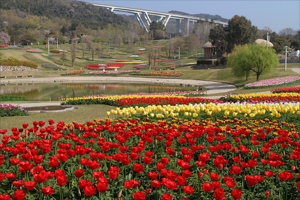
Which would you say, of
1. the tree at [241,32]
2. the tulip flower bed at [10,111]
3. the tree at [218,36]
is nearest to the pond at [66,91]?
the tulip flower bed at [10,111]

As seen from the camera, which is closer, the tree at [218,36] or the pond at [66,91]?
→ the pond at [66,91]

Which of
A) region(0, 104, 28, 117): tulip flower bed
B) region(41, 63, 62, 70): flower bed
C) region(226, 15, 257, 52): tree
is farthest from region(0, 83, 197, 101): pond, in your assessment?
region(226, 15, 257, 52): tree

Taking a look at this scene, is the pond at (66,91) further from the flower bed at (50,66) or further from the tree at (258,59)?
the flower bed at (50,66)

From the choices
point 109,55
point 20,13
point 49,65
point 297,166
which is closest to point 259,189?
point 297,166

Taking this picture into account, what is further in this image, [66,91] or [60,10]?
[60,10]

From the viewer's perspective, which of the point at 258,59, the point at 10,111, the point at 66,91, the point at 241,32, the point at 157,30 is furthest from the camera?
the point at 157,30

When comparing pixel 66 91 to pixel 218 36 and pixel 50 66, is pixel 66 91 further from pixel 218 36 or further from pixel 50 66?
pixel 218 36

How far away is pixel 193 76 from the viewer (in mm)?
49656

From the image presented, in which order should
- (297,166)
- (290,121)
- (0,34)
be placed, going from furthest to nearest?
(0,34), (290,121), (297,166)

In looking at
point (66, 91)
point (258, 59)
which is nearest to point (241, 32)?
point (258, 59)

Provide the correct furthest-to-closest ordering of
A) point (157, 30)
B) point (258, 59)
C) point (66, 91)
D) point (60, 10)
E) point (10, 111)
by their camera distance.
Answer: point (60, 10), point (157, 30), point (258, 59), point (66, 91), point (10, 111)

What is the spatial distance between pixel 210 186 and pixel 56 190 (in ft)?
6.91

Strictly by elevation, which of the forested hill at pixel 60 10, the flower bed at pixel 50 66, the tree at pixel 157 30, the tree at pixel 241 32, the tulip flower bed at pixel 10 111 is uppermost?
the forested hill at pixel 60 10

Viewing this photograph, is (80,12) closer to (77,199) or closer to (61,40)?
(61,40)
